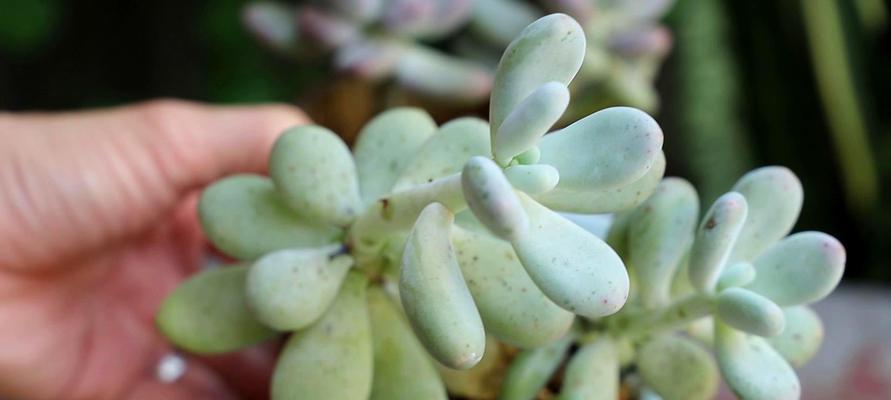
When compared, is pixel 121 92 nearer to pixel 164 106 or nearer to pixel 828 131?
pixel 164 106

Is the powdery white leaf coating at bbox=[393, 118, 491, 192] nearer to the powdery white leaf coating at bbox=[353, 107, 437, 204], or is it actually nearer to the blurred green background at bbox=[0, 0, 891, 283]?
the powdery white leaf coating at bbox=[353, 107, 437, 204]

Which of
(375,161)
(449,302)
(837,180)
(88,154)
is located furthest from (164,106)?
(837,180)

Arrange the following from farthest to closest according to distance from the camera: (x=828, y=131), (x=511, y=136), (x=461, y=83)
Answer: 1. (x=828, y=131)
2. (x=461, y=83)
3. (x=511, y=136)

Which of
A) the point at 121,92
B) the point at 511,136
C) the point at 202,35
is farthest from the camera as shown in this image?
the point at 121,92

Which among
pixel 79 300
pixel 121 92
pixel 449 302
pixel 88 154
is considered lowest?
pixel 121 92

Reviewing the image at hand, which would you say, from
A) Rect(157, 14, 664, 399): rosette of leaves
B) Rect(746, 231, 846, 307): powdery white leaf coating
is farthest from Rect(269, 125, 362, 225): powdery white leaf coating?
Rect(746, 231, 846, 307): powdery white leaf coating

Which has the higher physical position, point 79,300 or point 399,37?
point 399,37
